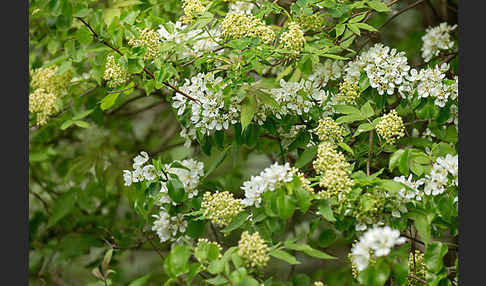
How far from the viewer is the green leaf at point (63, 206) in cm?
228

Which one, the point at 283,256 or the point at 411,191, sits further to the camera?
the point at 411,191

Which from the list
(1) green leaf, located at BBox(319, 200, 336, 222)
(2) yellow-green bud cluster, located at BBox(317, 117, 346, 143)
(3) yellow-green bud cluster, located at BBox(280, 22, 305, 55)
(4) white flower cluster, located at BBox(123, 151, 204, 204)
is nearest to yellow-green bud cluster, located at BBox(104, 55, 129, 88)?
(4) white flower cluster, located at BBox(123, 151, 204, 204)

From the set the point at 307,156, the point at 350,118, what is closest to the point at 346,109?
the point at 350,118

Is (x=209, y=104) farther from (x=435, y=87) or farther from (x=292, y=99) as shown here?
(x=435, y=87)

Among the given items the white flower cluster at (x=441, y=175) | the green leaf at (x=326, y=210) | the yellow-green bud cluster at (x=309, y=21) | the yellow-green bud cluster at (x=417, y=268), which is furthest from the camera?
the yellow-green bud cluster at (x=309, y=21)

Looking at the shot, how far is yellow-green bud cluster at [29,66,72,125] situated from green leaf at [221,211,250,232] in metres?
0.89

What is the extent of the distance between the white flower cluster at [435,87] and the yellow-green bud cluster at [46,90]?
3.88 ft

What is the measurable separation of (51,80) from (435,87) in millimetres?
1282

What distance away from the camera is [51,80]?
77.5 inches

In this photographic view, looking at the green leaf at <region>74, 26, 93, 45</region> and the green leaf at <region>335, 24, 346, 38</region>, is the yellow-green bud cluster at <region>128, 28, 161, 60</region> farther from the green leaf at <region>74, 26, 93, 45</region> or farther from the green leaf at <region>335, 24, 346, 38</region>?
the green leaf at <region>335, 24, 346, 38</region>

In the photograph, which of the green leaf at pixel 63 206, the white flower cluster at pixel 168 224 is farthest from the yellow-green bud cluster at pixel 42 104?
the white flower cluster at pixel 168 224

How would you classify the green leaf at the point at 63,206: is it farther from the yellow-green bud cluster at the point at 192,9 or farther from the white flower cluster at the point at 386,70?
the white flower cluster at the point at 386,70

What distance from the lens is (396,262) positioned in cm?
117

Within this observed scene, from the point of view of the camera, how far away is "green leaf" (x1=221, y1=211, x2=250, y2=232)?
4.36 ft
